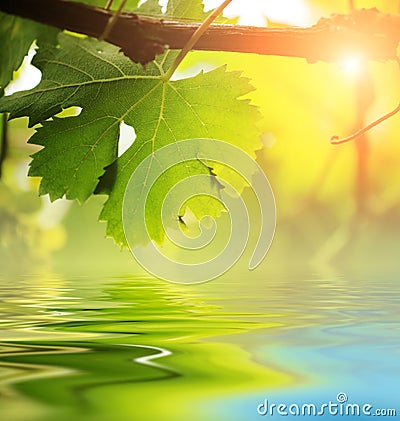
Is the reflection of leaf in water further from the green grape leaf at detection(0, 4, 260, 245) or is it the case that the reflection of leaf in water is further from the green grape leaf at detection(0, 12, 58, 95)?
the green grape leaf at detection(0, 12, 58, 95)

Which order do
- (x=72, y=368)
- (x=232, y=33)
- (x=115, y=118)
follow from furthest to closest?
(x=72, y=368) < (x=115, y=118) < (x=232, y=33)

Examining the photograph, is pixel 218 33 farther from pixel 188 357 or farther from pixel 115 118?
pixel 188 357

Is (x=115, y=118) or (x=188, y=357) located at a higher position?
(x=115, y=118)

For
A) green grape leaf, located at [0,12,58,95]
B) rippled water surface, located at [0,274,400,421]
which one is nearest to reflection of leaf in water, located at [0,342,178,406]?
rippled water surface, located at [0,274,400,421]

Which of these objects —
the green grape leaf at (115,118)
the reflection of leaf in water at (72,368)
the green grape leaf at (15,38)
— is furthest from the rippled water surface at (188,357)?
the green grape leaf at (15,38)

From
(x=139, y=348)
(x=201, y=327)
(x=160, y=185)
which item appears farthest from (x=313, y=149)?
(x=160, y=185)

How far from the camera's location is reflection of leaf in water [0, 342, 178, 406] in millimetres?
608

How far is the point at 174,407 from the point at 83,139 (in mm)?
223

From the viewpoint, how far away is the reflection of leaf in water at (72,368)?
1.99 ft

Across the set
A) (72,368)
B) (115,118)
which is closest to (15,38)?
(115,118)

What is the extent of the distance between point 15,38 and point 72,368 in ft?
1.16

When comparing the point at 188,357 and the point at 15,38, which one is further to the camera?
the point at 188,357

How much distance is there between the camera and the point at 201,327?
3.39ft

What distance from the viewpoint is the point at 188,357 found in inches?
30.5
